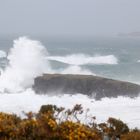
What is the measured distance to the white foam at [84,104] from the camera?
95.2 ft

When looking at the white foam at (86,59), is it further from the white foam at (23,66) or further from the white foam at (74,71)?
the white foam at (23,66)

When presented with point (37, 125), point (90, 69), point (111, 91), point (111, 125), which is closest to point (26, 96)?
point (111, 91)

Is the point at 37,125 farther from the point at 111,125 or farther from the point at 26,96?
the point at 26,96

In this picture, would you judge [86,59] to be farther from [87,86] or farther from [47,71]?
[87,86]

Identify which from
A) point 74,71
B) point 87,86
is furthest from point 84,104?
point 74,71

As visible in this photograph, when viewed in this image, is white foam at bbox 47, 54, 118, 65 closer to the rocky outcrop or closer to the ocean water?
the ocean water

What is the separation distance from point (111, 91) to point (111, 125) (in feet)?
63.8

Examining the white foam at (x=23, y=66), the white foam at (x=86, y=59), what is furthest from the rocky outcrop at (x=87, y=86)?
the white foam at (x=86, y=59)

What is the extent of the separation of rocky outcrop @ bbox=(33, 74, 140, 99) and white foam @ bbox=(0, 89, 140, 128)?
0.80 m

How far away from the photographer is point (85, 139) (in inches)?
405

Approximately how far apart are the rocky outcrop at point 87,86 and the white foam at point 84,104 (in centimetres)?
80

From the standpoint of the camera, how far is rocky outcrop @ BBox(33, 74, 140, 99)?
34344 mm

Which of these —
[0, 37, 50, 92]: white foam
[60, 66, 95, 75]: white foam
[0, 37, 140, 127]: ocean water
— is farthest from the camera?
[60, 66, 95, 75]: white foam

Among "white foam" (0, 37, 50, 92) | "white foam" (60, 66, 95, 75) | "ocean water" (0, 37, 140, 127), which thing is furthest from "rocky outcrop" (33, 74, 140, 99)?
"white foam" (60, 66, 95, 75)
